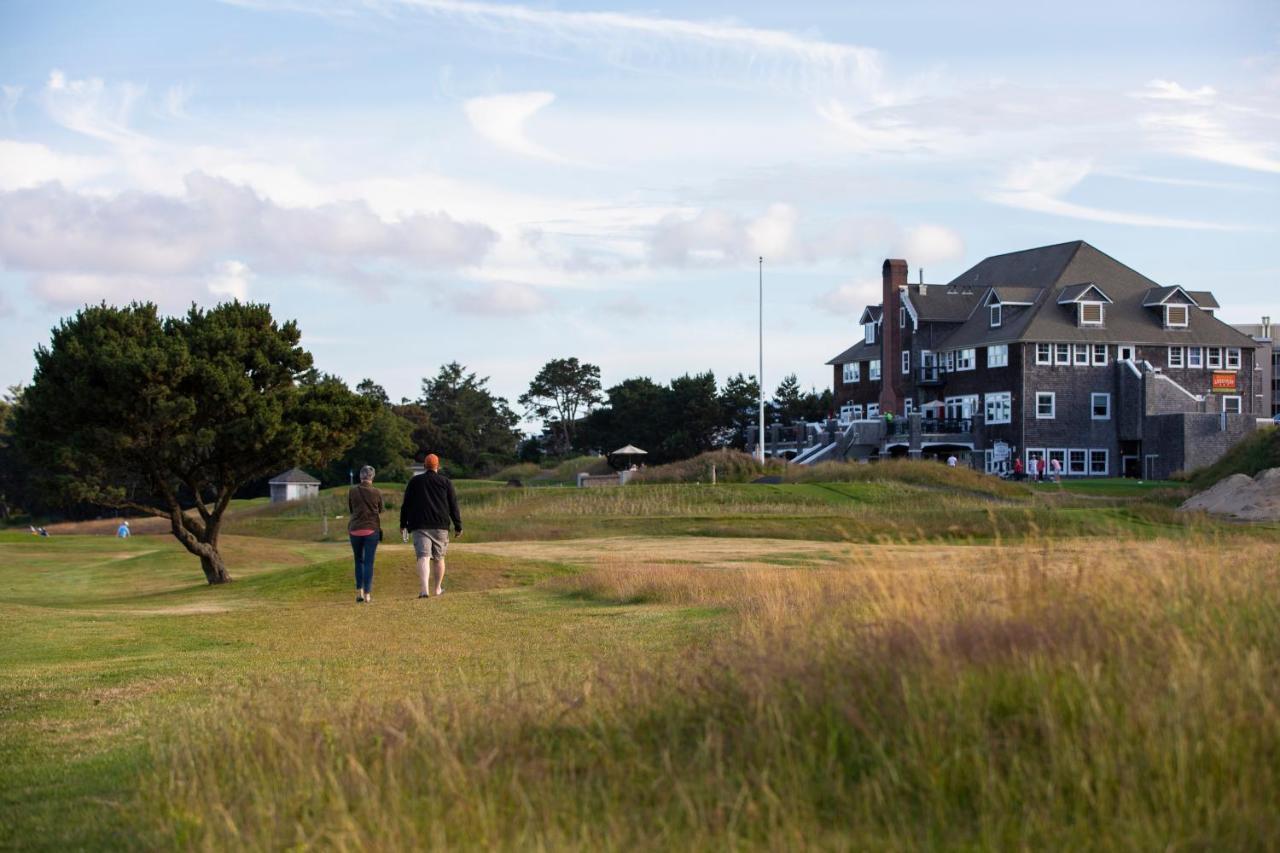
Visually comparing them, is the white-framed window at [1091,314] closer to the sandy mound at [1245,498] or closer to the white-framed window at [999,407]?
the white-framed window at [999,407]

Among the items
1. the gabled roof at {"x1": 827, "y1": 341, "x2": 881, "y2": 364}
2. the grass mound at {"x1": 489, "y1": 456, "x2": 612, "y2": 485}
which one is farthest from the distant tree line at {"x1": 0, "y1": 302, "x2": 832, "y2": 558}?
the gabled roof at {"x1": 827, "y1": 341, "x2": 881, "y2": 364}

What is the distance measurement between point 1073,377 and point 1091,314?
3.88m

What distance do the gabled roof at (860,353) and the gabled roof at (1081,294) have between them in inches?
629

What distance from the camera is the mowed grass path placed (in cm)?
868

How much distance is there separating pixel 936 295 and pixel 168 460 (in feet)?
221

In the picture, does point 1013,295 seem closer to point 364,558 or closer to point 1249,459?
point 1249,459

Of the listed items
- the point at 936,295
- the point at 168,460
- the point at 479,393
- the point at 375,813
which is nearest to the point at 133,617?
the point at 168,460

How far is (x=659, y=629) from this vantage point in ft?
50.1

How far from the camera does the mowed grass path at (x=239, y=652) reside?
868cm

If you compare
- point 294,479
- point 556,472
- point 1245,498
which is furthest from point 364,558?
point 556,472

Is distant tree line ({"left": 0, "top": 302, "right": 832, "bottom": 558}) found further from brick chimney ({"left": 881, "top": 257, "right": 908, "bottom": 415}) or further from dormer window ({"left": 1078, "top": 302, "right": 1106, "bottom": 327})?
brick chimney ({"left": 881, "top": 257, "right": 908, "bottom": 415})

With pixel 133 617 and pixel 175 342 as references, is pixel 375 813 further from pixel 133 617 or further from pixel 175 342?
pixel 175 342

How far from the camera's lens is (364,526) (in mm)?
20594

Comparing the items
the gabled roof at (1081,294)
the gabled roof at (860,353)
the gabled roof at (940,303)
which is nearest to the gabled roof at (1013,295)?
the gabled roof at (1081,294)
